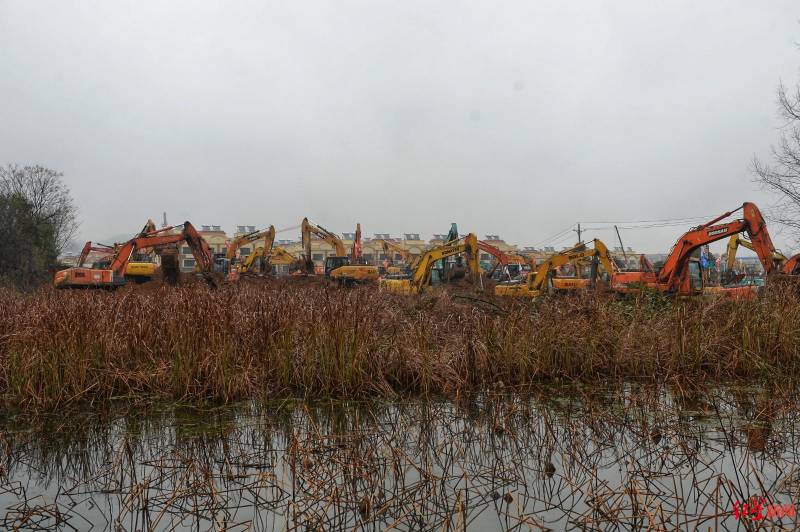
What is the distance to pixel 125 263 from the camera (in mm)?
17500

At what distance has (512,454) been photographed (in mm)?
3689

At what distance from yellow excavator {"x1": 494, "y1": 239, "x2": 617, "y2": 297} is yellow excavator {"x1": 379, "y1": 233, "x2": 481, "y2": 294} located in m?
1.48

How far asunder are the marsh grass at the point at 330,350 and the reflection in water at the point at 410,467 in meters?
0.53

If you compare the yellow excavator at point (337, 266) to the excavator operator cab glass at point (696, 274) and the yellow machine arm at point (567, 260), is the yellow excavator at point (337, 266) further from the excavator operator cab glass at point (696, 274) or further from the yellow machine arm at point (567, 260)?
the excavator operator cab glass at point (696, 274)

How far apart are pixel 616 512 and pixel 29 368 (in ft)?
19.3

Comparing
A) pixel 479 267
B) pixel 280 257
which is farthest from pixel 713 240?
pixel 280 257

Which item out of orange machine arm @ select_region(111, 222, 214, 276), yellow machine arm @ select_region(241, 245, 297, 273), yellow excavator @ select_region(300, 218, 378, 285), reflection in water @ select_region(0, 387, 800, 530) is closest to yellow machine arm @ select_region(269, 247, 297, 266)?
yellow machine arm @ select_region(241, 245, 297, 273)

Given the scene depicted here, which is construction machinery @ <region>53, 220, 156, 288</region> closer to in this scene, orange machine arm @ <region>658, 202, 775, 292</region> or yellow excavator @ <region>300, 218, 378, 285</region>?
yellow excavator @ <region>300, 218, 378, 285</region>

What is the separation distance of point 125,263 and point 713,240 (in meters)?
18.9

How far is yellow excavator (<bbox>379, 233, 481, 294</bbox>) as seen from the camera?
652 inches

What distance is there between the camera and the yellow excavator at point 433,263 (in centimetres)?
1656

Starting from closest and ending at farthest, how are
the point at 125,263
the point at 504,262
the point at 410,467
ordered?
the point at 410,467 → the point at 125,263 → the point at 504,262

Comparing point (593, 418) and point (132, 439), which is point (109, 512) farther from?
point (593, 418)

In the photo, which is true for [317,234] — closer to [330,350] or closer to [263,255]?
[263,255]
